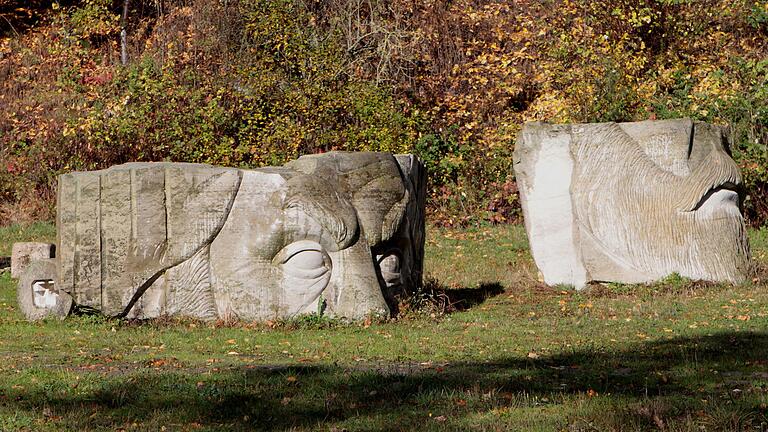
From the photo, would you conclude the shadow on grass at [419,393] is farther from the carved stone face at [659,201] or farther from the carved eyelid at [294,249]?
the carved stone face at [659,201]

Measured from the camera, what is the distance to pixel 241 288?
1231cm

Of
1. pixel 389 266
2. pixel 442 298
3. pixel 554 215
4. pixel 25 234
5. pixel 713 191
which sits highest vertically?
pixel 713 191

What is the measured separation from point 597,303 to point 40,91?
19.1 m

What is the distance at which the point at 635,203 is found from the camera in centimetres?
1562

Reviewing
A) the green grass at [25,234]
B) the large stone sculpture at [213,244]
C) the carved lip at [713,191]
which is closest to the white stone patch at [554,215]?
the carved lip at [713,191]

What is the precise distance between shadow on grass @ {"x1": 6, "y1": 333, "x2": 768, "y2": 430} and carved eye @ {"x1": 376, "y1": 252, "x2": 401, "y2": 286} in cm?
329

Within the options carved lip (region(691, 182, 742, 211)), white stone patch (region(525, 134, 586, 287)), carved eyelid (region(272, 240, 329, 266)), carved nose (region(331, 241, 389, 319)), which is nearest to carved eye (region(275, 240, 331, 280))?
carved eyelid (region(272, 240, 329, 266))

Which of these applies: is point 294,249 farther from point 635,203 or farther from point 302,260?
point 635,203

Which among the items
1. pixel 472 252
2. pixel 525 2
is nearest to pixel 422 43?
pixel 525 2

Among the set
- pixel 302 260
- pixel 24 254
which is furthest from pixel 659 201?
pixel 24 254

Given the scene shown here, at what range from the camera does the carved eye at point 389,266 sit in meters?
12.9

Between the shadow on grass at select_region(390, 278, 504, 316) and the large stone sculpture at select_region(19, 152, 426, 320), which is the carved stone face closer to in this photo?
the shadow on grass at select_region(390, 278, 504, 316)

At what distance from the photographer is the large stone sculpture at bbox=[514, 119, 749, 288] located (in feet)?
50.6

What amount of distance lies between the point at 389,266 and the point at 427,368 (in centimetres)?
361
